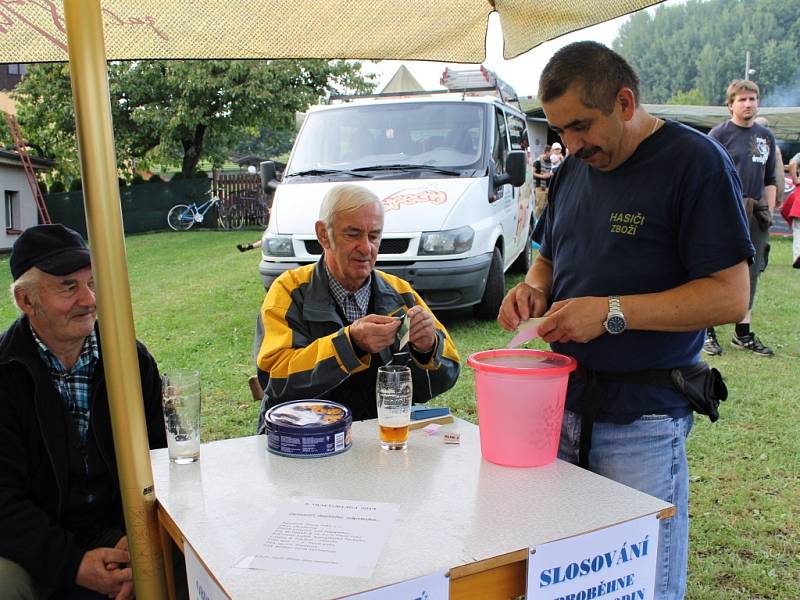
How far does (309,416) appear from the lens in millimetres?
2055

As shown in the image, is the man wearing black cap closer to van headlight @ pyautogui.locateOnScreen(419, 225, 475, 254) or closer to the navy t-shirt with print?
the navy t-shirt with print

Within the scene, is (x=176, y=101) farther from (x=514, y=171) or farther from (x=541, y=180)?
(x=514, y=171)

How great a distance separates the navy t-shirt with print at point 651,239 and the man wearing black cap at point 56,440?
144 centimetres

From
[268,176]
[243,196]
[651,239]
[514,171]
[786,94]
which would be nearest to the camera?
[651,239]

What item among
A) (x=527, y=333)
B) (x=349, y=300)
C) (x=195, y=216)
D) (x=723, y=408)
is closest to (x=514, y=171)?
(x=723, y=408)

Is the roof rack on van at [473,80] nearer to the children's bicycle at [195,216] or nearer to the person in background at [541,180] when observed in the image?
the person in background at [541,180]

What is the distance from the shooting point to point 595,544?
1.50m

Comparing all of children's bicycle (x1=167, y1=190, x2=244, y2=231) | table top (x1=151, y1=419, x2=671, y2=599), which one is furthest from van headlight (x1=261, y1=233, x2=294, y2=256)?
children's bicycle (x1=167, y1=190, x2=244, y2=231)

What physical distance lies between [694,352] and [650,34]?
10546cm

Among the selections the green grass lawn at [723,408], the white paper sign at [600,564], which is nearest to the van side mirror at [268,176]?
the green grass lawn at [723,408]

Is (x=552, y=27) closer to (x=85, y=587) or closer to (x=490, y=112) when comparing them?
(x=85, y=587)

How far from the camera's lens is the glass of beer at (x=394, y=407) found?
6.52ft

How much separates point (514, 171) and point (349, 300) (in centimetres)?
424

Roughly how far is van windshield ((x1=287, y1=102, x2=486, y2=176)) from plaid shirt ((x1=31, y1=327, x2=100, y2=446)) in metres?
4.50
